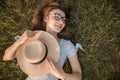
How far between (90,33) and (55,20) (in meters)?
0.98

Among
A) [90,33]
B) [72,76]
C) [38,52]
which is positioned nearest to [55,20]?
[38,52]

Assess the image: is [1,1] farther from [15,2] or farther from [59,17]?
[59,17]

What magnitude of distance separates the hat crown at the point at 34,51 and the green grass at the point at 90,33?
1086 mm

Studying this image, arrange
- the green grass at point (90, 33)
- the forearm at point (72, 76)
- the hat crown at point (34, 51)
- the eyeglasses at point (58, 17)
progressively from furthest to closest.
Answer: the green grass at point (90, 33)
the eyeglasses at point (58, 17)
the forearm at point (72, 76)
the hat crown at point (34, 51)

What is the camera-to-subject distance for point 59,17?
2.31 metres

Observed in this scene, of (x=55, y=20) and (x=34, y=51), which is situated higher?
(x=55, y=20)

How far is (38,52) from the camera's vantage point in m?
2.10

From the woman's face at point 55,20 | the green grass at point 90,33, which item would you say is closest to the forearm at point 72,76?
the woman's face at point 55,20

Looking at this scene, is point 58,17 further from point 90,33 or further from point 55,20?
point 90,33

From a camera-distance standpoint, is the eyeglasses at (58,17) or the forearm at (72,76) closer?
the forearm at (72,76)

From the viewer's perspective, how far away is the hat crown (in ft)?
6.84

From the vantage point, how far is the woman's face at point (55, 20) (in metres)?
2.28

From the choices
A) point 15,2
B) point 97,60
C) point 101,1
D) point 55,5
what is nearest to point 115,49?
point 97,60

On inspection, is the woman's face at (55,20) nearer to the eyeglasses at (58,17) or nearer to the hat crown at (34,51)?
the eyeglasses at (58,17)
